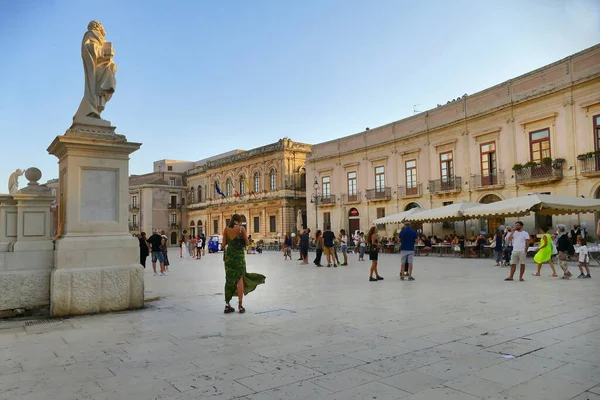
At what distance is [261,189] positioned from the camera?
47.7 meters

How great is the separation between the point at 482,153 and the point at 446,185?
2.88 metres

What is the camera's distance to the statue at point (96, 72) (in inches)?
282

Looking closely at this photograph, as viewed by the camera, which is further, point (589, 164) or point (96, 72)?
point (589, 164)

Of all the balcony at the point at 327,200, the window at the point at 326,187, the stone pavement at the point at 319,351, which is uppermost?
the window at the point at 326,187

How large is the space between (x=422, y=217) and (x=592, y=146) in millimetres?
7966

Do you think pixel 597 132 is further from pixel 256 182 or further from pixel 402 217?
pixel 256 182

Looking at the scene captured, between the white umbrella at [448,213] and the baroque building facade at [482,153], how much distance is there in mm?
3806

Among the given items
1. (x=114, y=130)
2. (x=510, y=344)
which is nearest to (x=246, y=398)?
(x=510, y=344)

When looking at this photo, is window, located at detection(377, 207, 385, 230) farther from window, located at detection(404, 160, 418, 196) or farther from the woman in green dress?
the woman in green dress

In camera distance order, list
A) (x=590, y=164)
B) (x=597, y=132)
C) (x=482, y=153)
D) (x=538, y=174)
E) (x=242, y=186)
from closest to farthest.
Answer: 1. (x=590, y=164)
2. (x=597, y=132)
3. (x=538, y=174)
4. (x=482, y=153)
5. (x=242, y=186)

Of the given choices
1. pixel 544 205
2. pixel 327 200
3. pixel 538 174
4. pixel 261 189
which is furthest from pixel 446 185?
pixel 261 189

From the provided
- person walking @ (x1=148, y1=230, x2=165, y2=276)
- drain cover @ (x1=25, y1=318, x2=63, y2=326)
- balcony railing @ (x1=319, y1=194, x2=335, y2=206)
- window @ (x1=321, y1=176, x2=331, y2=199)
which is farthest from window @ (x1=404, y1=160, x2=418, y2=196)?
drain cover @ (x1=25, y1=318, x2=63, y2=326)

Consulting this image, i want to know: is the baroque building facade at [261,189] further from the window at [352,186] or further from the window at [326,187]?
the window at [352,186]

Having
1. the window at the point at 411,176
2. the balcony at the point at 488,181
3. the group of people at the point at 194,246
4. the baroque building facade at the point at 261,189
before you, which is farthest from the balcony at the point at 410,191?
the baroque building facade at the point at 261,189
